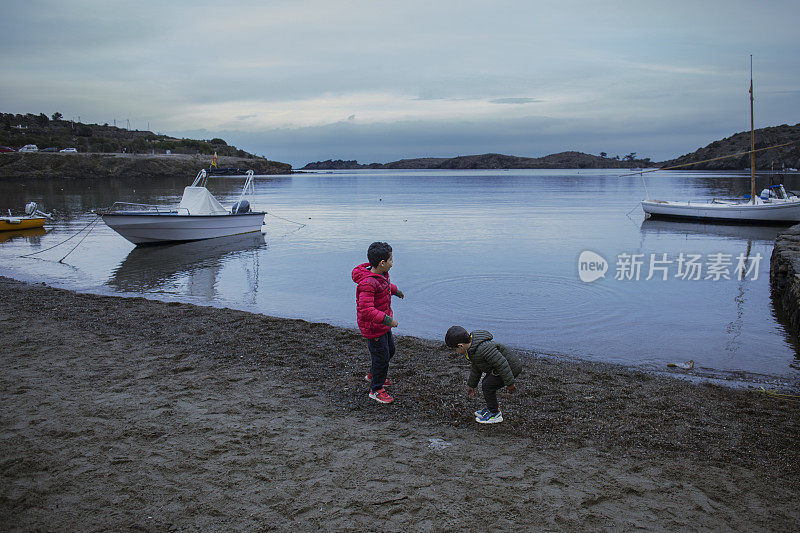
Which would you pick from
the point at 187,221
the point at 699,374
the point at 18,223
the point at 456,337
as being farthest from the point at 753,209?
the point at 18,223

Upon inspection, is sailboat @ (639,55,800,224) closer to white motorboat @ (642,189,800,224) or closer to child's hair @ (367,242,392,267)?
white motorboat @ (642,189,800,224)

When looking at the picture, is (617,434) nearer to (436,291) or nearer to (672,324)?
(672,324)

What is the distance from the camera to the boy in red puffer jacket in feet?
19.1

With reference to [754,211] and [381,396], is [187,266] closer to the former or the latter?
[381,396]

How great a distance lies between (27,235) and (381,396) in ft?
88.7

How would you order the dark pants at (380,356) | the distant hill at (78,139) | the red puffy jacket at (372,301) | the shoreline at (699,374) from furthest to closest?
the distant hill at (78,139)
the shoreline at (699,374)
the dark pants at (380,356)
the red puffy jacket at (372,301)

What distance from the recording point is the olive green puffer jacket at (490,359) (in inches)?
207

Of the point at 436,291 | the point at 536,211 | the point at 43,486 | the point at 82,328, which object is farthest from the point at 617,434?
the point at 536,211

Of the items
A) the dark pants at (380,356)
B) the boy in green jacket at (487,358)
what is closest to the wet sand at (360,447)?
the dark pants at (380,356)

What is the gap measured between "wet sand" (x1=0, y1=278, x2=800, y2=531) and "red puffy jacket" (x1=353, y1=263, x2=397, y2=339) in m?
0.92

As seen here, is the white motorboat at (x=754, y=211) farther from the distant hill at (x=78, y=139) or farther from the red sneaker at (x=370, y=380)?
the distant hill at (x=78, y=139)

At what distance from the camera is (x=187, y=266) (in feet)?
63.9

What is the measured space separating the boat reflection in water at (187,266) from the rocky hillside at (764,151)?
120673mm

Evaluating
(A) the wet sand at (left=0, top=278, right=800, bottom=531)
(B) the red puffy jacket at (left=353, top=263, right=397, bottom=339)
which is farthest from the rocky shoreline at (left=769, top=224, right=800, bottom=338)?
(B) the red puffy jacket at (left=353, top=263, right=397, bottom=339)
